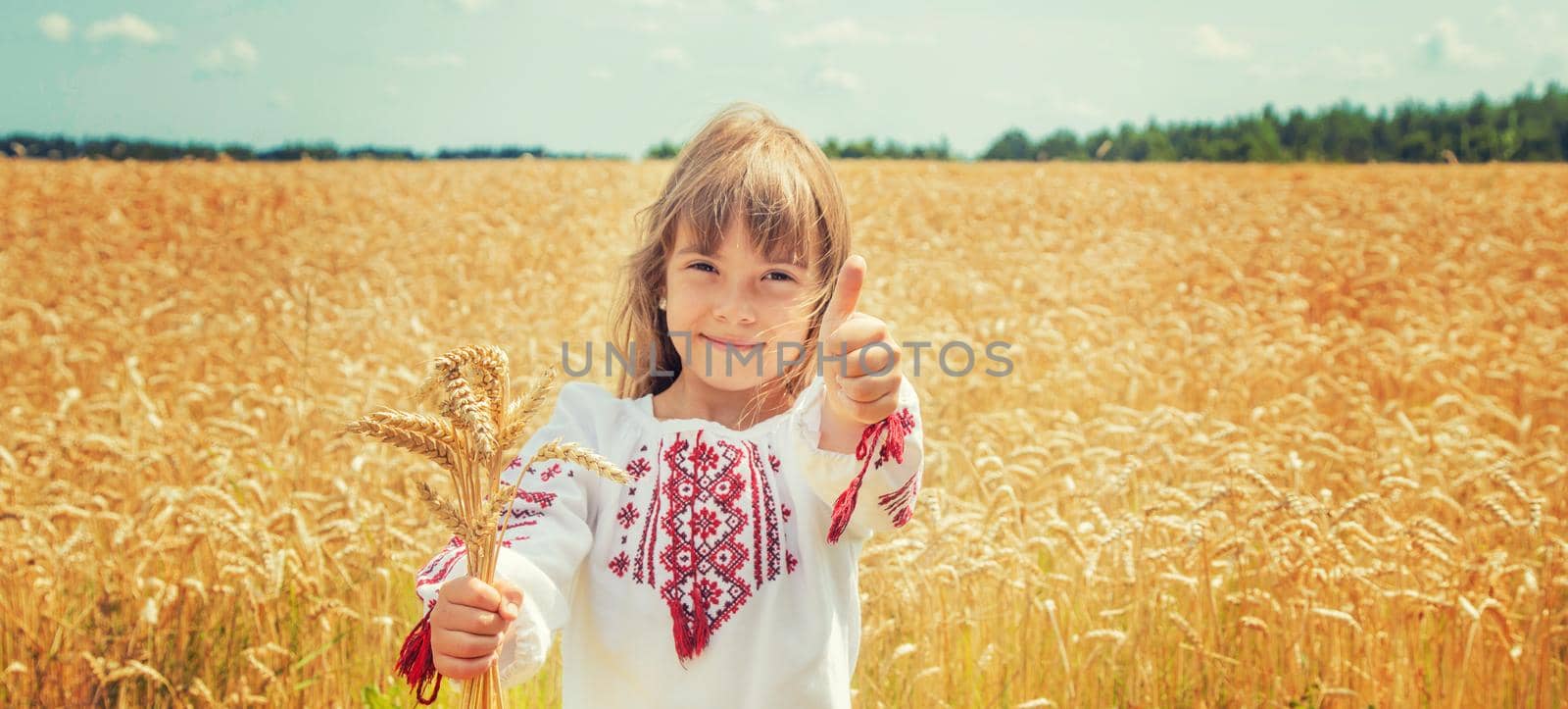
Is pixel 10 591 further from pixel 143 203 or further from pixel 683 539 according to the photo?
pixel 143 203

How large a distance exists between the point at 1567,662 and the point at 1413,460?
4.04ft

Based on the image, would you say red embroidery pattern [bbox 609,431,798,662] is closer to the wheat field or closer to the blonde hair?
the blonde hair

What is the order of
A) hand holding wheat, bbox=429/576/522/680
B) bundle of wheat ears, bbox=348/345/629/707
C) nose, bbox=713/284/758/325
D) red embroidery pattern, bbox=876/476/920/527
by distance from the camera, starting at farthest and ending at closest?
nose, bbox=713/284/758/325 < red embroidery pattern, bbox=876/476/920/527 < hand holding wheat, bbox=429/576/522/680 < bundle of wheat ears, bbox=348/345/629/707

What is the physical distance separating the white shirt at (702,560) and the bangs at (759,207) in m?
0.23

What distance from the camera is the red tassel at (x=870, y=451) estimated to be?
56.6 inches

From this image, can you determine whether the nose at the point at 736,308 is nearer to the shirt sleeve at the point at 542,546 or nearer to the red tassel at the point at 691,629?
the shirt sleeve at the point at 542,546

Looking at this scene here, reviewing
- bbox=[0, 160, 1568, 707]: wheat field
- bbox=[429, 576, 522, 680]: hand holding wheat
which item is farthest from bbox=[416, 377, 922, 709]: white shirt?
bbox=[0, 160, 1568, 707]: wheat field

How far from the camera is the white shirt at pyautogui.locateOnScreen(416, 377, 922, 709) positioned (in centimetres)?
160

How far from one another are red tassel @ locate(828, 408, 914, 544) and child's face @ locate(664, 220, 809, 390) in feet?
0.92

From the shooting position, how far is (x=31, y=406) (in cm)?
555

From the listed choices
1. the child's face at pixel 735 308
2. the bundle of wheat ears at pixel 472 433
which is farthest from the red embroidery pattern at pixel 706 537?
the bundle of wheat ears at pixel 472 433

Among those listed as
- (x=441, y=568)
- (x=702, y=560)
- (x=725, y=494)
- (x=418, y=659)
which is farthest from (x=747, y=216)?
(x=418, y=659)

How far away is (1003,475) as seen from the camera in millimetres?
3312

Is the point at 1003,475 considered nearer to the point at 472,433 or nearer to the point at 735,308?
the point at 735,308
